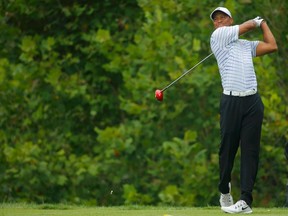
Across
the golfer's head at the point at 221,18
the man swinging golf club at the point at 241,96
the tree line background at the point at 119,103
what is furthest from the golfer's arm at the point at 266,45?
the tree line background at the point at 119,103

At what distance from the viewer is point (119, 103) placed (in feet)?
61.1

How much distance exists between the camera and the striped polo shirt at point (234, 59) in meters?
9.40

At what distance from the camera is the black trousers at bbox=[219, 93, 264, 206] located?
31.1ft

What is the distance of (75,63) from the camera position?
18797 mm

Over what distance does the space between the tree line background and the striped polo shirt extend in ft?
18.1

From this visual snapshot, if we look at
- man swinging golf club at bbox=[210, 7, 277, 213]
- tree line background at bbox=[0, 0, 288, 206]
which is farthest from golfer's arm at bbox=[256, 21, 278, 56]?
tree line background at bbox=[0, 0, 288, 206]

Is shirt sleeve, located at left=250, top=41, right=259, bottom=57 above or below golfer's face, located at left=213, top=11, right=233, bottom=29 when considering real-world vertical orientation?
below

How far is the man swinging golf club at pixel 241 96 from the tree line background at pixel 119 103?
17.8ft

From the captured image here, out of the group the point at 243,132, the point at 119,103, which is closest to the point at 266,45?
the point at 243,132

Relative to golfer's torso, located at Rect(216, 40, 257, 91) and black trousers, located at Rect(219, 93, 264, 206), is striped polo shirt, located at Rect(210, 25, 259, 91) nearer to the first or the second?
golfer's torso, located at Rect(216, 40, 257, 91)

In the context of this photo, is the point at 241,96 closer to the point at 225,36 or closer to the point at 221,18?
the point at 225,36

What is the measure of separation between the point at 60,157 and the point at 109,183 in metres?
0.91

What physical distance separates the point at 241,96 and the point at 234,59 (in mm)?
327

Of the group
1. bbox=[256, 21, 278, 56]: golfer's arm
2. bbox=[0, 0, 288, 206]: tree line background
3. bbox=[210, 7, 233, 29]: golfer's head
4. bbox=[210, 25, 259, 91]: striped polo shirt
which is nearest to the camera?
bbox=[210, 25, 259, 91]: striped polo shirt
